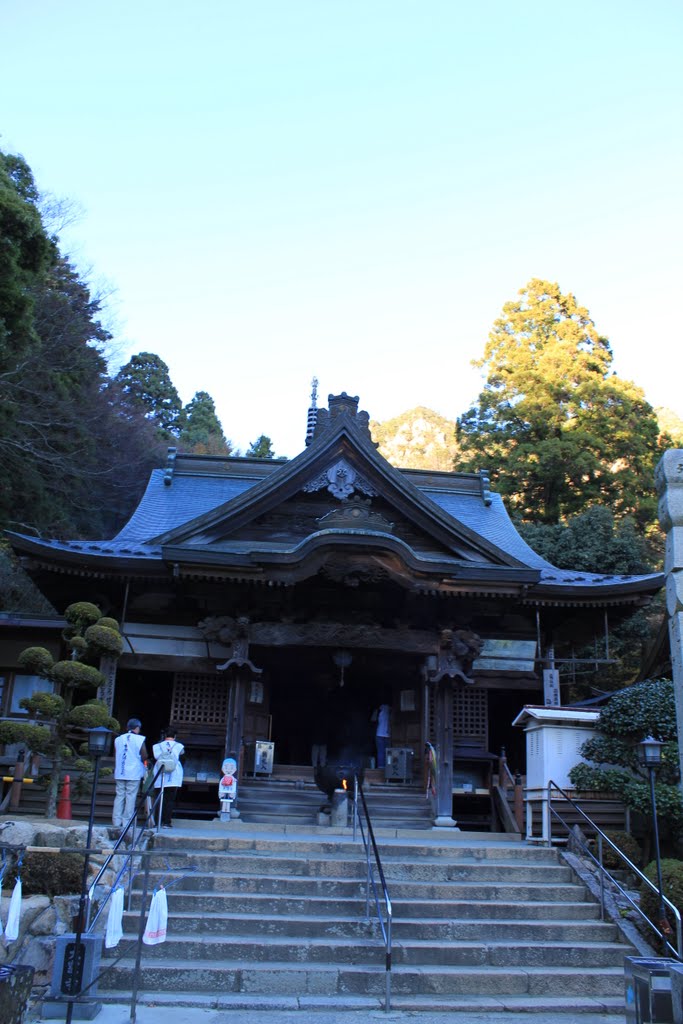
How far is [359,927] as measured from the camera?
8539 mm

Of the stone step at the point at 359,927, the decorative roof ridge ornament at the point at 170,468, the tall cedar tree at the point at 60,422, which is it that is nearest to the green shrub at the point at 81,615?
the stone step at the point at 359,927

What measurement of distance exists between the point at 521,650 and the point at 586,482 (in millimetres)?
15394

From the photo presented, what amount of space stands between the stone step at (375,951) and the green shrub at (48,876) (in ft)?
3.34

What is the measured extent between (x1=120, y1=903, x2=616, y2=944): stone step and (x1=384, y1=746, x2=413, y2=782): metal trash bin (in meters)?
5.87

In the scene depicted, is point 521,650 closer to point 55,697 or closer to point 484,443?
point 55,697

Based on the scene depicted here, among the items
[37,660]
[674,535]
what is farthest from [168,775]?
[674,535]

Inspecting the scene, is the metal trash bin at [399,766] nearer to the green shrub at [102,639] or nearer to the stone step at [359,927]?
the stone step at [359,927]

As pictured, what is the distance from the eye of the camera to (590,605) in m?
15.6

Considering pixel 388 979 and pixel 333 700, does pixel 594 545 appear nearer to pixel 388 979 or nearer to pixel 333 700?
pixel 333 700

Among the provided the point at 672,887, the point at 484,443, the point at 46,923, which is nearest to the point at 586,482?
the point at 484,443

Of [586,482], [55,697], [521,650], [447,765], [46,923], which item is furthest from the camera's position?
[586,482]

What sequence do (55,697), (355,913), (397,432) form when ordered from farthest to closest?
1. (397,432)
2. (55,697)
3. (355,913)

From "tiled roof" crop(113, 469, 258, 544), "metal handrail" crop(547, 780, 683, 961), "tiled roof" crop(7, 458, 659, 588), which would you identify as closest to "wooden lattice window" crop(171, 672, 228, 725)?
"tiled roof" crop(7, 458, 659, 588)

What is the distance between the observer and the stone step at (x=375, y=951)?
7.96 metres
